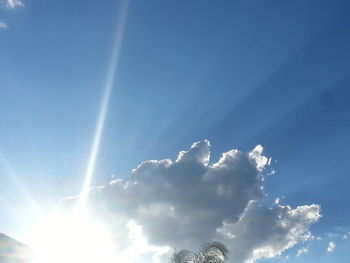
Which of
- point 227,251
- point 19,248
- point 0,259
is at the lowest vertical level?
point 227,251

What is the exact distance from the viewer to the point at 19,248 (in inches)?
1104

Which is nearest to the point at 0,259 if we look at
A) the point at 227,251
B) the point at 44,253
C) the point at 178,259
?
the point at 44,253

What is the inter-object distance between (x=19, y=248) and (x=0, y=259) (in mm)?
2773

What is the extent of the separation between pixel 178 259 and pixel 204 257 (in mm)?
2331

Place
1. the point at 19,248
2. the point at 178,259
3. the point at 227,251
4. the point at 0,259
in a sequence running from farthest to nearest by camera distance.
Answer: the point at 19,248 < the point at 0,259 < the point at 178,259 < the point at 227,251

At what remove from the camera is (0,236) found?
26609 mm

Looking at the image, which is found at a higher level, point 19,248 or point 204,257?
point 19,248

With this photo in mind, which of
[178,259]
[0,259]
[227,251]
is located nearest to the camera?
[227,251]

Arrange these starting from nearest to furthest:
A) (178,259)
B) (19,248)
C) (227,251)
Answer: (227,251), (178,259), (19,248)

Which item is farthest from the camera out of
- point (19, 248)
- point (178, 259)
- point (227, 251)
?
point (19, 248)

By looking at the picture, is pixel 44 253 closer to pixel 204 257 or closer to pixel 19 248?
pixel 19 248

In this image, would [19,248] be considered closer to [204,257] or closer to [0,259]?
[0,259]

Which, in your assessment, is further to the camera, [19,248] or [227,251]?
[19,248]

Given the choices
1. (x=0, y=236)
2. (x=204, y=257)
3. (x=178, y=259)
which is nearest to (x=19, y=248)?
(x=0, y=236)
